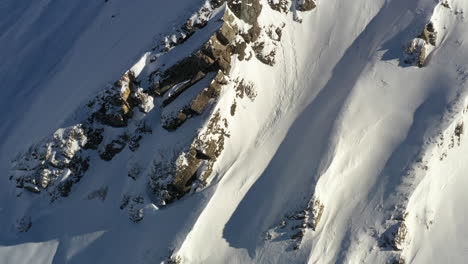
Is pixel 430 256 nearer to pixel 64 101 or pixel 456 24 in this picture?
pixel 456 24

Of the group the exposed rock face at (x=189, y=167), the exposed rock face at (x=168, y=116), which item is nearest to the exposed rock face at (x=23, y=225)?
the exposed rock face at (x=168, y=116)

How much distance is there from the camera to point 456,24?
36.7m

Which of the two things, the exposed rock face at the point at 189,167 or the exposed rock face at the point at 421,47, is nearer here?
the exposed rock face at the point at 189,167

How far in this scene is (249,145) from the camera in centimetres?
3459

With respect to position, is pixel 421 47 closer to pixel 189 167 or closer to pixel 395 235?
pixel 395 235

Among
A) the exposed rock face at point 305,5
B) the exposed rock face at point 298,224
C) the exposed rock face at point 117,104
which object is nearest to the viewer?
the exposed rock face at point 298,224

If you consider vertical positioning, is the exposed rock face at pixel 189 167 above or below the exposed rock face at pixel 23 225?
below

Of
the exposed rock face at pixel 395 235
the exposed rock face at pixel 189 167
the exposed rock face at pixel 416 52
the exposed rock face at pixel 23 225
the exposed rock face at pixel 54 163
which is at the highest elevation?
the exposed rock face at pixel 54 163

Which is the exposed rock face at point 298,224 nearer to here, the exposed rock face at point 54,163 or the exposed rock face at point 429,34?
the exposed rock face at point 54,163

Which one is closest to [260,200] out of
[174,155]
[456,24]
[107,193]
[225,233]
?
[225,233]

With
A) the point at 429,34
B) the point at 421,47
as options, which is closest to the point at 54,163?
the point at 421,47

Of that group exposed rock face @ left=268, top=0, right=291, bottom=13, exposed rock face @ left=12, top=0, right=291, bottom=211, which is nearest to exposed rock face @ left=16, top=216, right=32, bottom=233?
exposed rock face @ left=12, top=0, right=291, bottom=211

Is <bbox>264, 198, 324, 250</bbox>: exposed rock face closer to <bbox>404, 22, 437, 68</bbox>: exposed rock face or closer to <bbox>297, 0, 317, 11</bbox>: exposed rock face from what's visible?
<bbox>404, 22, 437, 68</bbox>: exposed rock face

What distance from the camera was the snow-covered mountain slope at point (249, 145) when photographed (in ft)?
108
